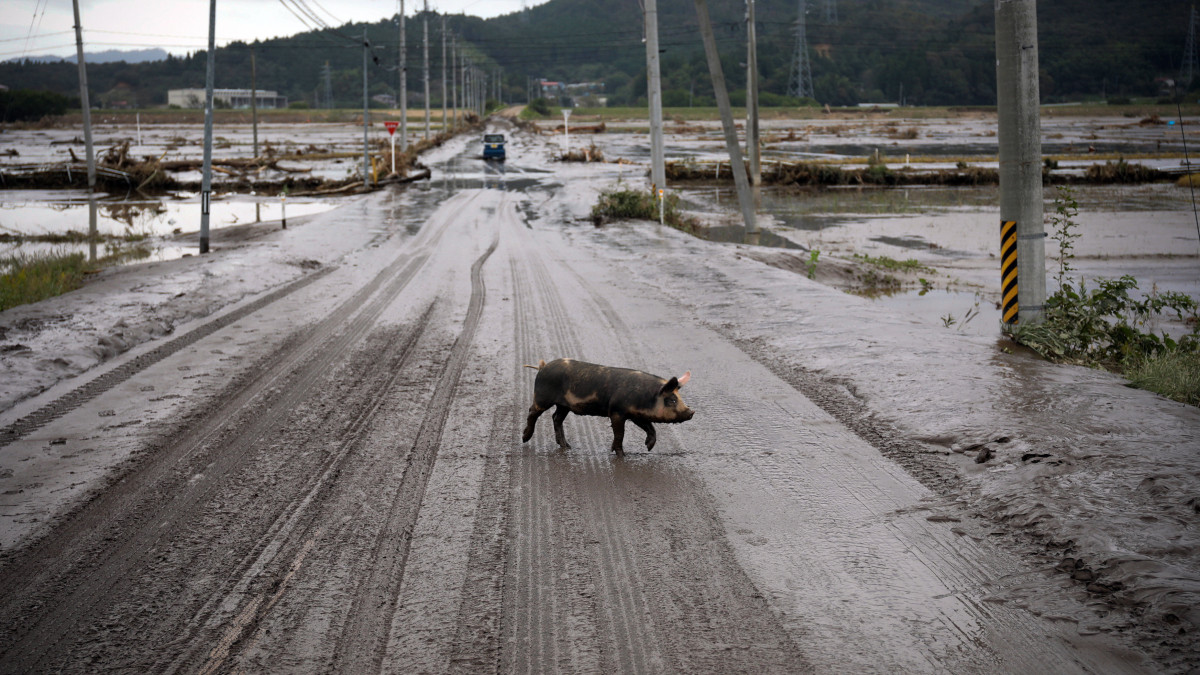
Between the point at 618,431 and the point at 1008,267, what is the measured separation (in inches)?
280

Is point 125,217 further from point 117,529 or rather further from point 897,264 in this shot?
point 117,529

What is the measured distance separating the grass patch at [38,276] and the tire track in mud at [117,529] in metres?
8.06

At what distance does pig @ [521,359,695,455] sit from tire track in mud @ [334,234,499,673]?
1.00 meters

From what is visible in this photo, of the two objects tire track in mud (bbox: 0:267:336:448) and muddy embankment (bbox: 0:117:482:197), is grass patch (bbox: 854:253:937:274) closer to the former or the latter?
tire track in mud (bbox: 0:267:336:448)

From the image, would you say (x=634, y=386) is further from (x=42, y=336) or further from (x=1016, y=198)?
(x=42, y=336)

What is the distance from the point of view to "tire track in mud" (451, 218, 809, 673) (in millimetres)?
4195

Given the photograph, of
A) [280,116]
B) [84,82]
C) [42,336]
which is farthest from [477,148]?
[280,116]

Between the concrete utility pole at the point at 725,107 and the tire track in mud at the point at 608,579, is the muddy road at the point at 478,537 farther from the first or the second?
the concrete utility pole at the point at 725,107

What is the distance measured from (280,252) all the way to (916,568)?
17.3 m

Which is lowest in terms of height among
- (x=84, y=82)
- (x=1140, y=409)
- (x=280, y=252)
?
(x=1140, y=409)

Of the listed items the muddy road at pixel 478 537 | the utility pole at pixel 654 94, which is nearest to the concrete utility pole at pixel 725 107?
the utility pole at pixel 654 94

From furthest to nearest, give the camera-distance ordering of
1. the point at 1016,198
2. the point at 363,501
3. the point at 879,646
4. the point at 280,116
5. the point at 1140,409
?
the point at 280,116 < the point at 1016,198 < the point at 1140,409 < the point at 363,501 < the point at 879,646

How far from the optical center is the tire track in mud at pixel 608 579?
4.20 metres

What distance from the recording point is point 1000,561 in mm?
5141
